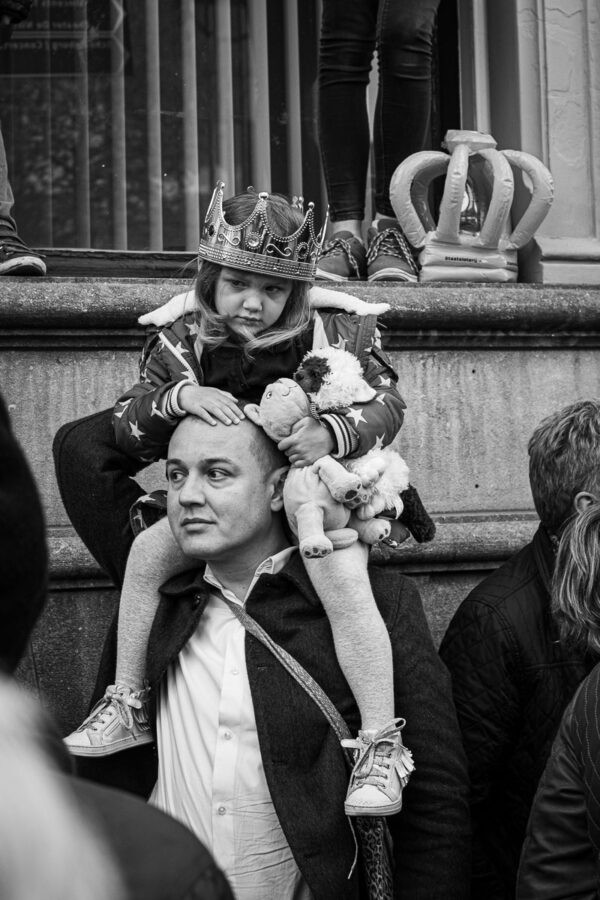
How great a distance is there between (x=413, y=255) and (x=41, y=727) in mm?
4142

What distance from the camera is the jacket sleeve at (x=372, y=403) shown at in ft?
10.3

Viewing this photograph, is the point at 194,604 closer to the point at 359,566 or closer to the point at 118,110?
the point at 359,566

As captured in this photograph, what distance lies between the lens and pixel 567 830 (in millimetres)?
2771

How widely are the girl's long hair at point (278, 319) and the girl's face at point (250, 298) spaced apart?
0.02 metres

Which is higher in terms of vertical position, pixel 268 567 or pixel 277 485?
pixel 277 485

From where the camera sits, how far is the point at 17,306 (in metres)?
4.21

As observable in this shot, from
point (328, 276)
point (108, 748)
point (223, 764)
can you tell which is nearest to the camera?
point (223, 764)

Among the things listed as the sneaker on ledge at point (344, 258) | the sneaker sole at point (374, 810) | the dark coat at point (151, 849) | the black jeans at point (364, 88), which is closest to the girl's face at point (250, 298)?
the sneaker sole at point (374, 810)

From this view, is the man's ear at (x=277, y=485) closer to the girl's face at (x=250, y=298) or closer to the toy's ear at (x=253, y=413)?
the toy's ear at (x=253, y=413)

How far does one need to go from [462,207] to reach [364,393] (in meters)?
2.05

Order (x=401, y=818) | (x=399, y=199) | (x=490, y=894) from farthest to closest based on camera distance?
(x=399, y=199) → (x=490, y=894) → (x=401, y=818)

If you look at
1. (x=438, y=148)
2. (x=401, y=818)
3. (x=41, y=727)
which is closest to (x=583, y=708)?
(x=401, y=818)

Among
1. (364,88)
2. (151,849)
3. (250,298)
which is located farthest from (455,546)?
(151,849)

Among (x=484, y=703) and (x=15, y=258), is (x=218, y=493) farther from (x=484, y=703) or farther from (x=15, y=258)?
(x=15, y=258)
